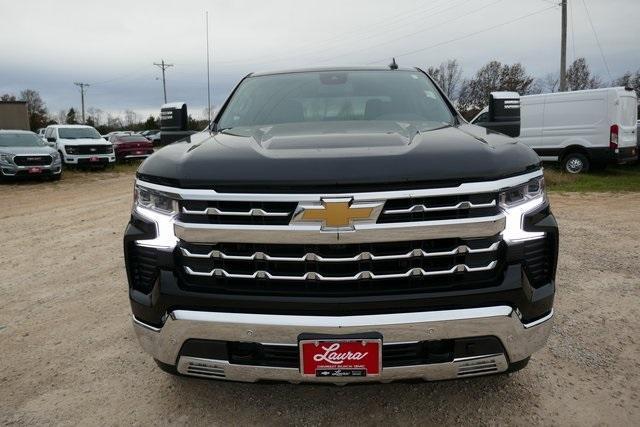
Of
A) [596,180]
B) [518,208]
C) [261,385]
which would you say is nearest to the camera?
[518,208]

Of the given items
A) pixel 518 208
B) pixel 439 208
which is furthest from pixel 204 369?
pixel 518 208

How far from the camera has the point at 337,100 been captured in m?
3.29

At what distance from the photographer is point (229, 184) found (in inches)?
76.3

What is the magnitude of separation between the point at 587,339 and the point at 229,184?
8.65ft

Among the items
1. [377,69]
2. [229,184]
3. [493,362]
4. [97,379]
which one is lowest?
[97,379]

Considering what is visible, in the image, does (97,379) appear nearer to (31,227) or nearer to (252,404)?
(252,404)

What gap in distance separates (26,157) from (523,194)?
15.4 m

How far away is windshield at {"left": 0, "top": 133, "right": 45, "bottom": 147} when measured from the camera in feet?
48.2

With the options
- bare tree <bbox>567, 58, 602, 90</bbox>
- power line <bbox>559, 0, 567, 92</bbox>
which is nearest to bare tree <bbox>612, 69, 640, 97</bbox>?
bare tree <bbox>567, 58, 602, 90</bbox>

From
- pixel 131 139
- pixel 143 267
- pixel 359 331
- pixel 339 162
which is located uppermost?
pixel 131 139

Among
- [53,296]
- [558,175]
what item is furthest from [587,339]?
[558,175]

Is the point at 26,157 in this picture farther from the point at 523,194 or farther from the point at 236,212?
the point at 523,194

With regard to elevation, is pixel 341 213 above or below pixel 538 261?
above

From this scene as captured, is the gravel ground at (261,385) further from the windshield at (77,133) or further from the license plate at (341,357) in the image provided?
the windshield at (77,133)
